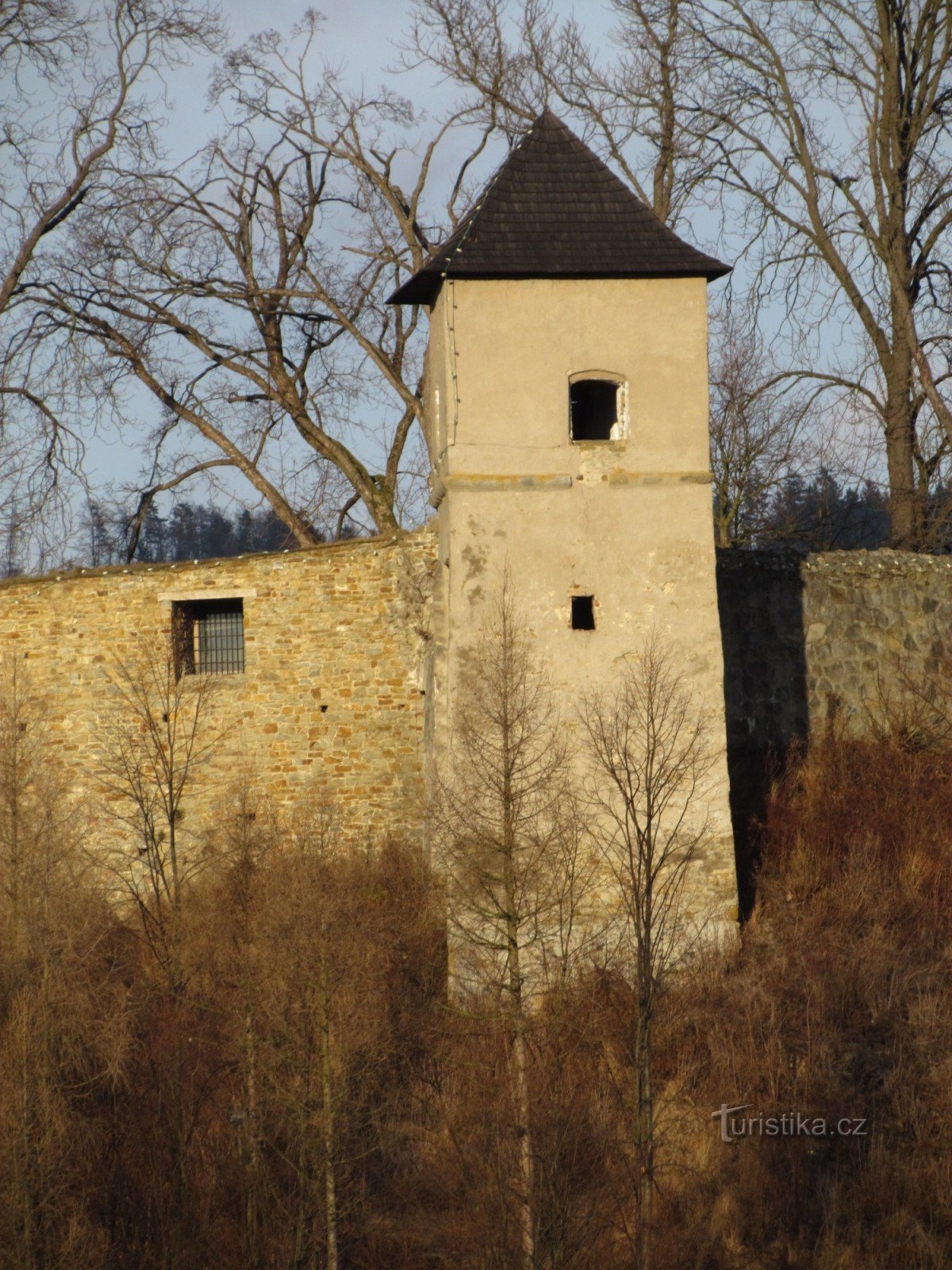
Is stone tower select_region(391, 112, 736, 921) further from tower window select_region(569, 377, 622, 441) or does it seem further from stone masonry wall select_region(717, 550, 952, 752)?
stone masonry wall select_region(717, 550, 952, 752)

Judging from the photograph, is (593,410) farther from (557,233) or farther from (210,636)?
(210,636)

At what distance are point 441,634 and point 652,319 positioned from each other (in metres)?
3.55

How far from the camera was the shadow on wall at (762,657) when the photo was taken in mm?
17812

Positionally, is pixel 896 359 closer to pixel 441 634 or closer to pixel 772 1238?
pixel 441 634

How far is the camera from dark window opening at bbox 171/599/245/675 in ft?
57.1

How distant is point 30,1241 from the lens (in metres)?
12.9

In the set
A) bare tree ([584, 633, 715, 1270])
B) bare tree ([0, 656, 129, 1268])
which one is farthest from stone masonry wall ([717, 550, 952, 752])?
bare tree ([0, 656, 129, 1268])

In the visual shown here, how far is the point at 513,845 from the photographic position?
1294cm

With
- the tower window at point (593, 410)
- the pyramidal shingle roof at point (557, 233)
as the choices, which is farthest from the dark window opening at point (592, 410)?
the pyramidal shingle roof at point (557, 233)

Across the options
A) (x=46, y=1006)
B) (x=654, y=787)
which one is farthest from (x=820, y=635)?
(x=46, y=1006)

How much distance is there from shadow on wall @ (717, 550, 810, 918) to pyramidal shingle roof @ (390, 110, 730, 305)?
161 inches

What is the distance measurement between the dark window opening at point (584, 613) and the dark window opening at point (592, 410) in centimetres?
198

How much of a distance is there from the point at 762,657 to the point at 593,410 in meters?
3.68

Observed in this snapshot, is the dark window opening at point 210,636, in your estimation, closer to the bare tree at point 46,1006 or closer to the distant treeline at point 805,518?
the bare tree at point 46,1006
